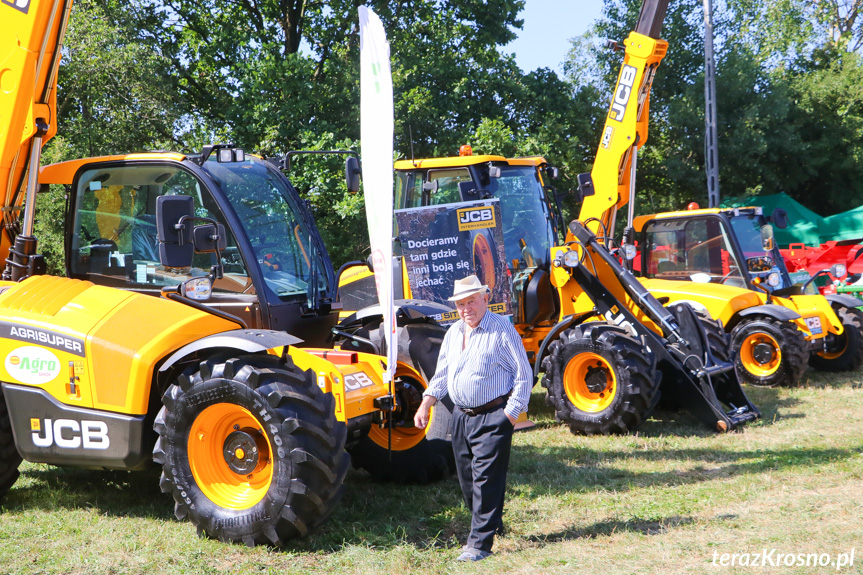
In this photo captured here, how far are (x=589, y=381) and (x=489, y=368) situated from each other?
11.2 ft

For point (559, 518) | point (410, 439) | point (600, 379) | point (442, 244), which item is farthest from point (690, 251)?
point (559, 518)

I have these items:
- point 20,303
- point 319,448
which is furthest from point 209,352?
point 20,303

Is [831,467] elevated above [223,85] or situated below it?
below

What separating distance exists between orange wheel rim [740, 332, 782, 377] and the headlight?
2.67 metres

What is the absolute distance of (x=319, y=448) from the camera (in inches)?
165

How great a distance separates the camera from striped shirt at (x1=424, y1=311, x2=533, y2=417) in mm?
4258

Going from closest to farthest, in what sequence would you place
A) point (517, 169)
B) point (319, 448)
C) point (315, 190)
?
point (319, 448), point (517, 169), point (315, 190)

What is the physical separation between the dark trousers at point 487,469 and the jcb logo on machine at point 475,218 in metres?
3.54

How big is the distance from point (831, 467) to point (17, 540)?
18.3 ft

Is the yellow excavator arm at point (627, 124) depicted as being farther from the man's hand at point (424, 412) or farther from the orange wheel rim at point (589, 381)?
the man's hand at point (424, 412)

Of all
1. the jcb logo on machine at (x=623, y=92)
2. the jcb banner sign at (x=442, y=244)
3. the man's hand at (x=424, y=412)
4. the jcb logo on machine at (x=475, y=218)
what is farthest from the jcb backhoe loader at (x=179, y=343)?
the jcb logo on machine at (x=623, y=92)

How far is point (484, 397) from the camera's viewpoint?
14.0 feet

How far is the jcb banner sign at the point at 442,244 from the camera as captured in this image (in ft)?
24.8

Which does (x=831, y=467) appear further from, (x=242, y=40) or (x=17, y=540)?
(x=242, y=40)
